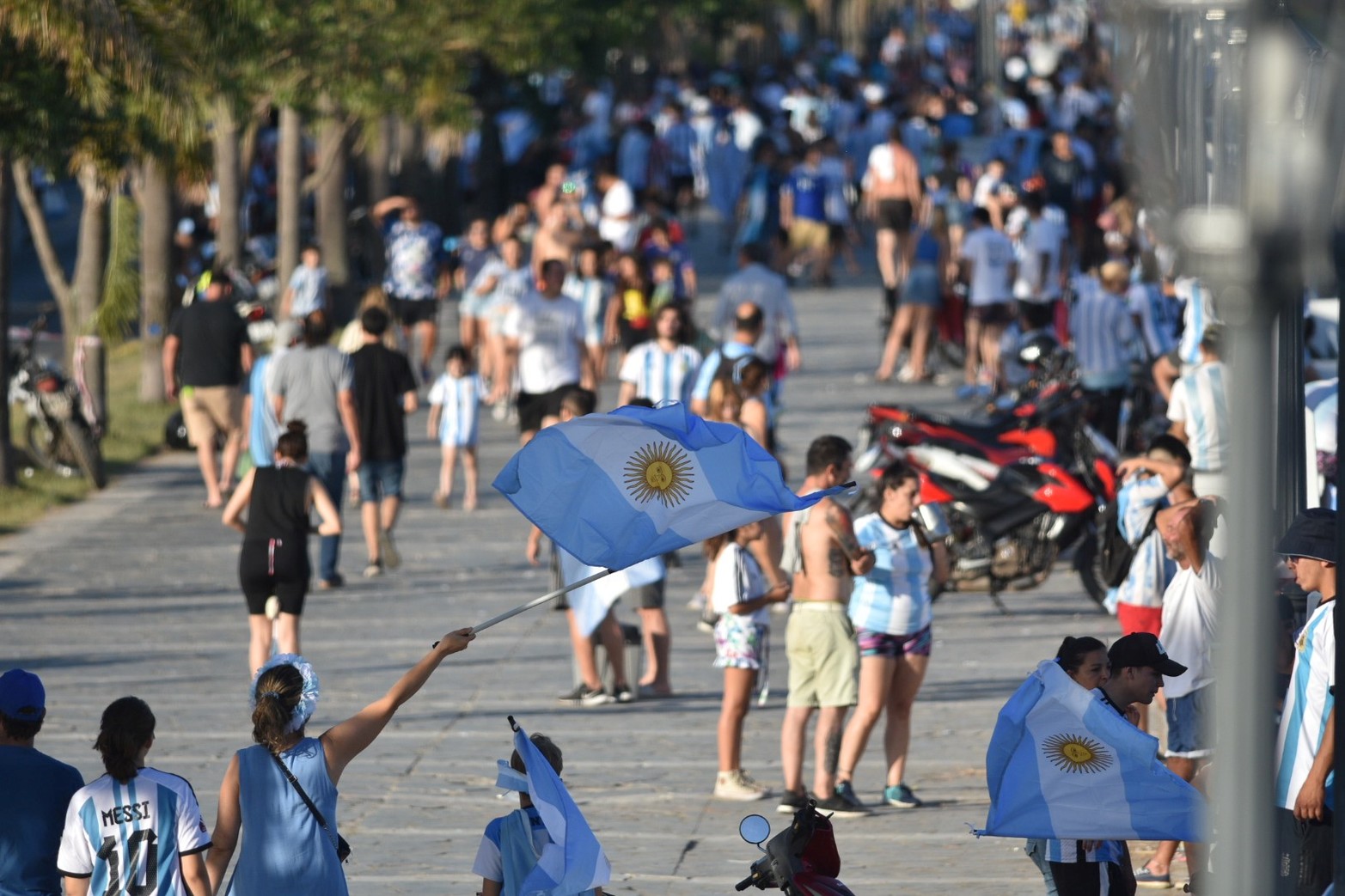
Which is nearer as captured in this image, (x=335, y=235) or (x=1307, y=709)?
(x=1307, y=709)

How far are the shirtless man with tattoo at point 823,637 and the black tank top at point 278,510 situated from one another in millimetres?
3060

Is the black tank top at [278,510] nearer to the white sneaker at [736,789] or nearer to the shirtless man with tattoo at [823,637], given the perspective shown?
the white sneaker at [736,789]

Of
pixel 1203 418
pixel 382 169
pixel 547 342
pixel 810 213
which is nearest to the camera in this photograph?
pixel 1203 418

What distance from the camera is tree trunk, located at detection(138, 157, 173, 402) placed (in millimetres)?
23438

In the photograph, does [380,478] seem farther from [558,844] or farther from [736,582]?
[558,844]

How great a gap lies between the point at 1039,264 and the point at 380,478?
31.6 ft

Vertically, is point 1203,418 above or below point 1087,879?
above

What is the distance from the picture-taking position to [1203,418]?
1328 centimetres

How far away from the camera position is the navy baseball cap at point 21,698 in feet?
22.0

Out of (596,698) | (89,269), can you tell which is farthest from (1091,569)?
(89,269)

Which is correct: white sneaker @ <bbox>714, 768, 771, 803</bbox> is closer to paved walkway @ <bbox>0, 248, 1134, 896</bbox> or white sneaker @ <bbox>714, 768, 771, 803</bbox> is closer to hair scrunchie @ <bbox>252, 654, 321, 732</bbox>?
paved walkway @ <bbox>0, 248, 1134, 896</bbox>

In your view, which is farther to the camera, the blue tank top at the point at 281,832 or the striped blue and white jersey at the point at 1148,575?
the striped blue and white jersey at the point at 1148,575

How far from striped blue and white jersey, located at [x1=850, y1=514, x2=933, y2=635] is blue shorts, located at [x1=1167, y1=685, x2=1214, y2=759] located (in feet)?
5.08

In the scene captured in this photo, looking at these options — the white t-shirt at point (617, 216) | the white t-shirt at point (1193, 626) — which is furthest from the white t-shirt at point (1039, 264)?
the white t-shirt at point (1193, 626)
